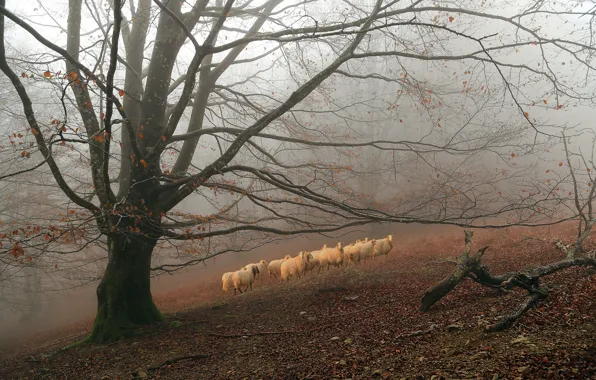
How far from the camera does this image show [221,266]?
2223 cm

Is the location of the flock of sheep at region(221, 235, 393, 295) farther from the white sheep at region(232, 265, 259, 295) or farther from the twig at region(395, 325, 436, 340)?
the twig at region(395, 325, 436, 340)

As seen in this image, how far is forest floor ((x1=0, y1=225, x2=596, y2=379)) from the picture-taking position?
10.7 ft

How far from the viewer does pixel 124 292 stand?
6.98m

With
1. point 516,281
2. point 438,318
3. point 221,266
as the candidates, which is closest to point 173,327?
point 438,318

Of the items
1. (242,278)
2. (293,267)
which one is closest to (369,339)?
(242,278)

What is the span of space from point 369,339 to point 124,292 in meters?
4.92

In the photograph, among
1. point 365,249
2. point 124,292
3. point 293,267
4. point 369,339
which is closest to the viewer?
point 369,339

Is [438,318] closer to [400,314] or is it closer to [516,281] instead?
[400,314]

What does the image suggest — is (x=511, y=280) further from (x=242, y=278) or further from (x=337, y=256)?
(x=242, y=278)

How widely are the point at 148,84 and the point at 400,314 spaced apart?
6453 mm

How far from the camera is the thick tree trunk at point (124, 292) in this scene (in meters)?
6.77

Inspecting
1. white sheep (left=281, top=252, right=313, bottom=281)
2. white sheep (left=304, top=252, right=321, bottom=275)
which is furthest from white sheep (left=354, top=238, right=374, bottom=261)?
white sheep (left=281, top=252, right=313, bottom=281)

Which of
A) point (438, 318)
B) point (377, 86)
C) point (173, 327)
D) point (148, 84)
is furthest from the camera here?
point (377, 86)

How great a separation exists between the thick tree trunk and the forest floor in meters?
0.44
